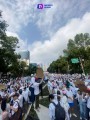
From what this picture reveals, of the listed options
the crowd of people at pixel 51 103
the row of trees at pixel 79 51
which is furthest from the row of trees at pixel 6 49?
the crowd of people at pixel 51 103

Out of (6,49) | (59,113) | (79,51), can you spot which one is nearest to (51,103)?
(59,113)

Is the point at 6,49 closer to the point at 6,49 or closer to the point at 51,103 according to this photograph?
the point at 6,49

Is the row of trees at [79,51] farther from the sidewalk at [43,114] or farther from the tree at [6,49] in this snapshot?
the sidewalk at [43,114]

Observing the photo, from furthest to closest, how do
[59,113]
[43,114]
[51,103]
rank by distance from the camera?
1. [43,114]
2. [51,103]
3. [59,113]

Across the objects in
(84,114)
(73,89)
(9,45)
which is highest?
(9,45)

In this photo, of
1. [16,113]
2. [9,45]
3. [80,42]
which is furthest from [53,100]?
[80,42]

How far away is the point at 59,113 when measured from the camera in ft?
31.0

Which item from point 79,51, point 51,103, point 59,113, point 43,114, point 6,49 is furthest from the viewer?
point 79,51

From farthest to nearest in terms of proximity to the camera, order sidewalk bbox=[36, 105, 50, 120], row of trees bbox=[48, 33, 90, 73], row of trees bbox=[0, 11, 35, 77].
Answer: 1. row of trees bbox=[48, 33, 90, 73]
2. row of trees bbox=[0, 11, 35, 77]
3. sidewalk bbox=[36, 105, 50, 120]

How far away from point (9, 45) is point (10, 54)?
4.76 m

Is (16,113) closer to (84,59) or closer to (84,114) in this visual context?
(84,114)

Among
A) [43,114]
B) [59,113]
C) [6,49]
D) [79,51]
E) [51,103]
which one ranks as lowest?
[43,114]

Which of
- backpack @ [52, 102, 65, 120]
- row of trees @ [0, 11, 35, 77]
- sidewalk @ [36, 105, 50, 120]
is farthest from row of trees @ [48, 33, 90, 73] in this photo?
backpack @ [52, 102, 65, 120]

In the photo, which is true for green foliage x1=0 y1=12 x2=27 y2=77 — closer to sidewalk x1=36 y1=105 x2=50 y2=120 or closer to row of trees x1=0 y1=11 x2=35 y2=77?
row of trees x1=0 y1=11 x2=35 y2=77
